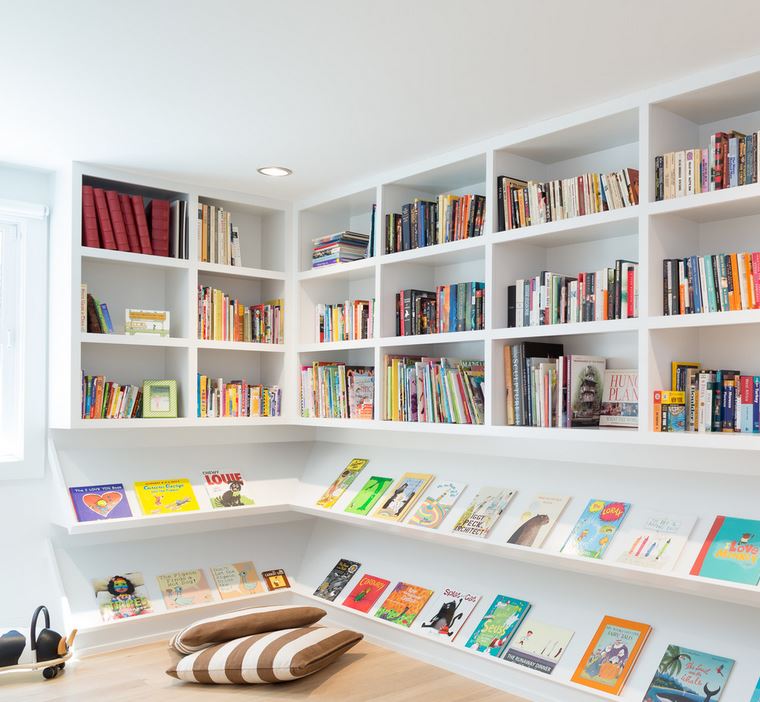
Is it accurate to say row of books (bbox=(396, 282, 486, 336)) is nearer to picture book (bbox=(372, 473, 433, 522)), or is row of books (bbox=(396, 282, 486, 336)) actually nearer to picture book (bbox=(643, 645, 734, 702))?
picture book (bbox=(372, 473, 433, 522))

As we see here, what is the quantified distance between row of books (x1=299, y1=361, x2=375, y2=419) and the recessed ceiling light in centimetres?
100

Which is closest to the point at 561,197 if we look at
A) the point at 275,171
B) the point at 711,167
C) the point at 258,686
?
the point at 711,167

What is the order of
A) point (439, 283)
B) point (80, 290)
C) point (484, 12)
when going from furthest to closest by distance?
point (439, 283), point (80, 290), point (484, 12)

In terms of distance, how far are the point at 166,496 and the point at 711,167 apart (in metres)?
2.88

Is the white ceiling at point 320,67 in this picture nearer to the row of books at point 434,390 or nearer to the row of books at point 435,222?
the row of books at point 435,222

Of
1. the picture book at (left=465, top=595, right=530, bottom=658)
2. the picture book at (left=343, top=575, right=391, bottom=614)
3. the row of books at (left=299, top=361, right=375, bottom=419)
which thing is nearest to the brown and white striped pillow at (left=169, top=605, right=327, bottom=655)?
the picture book at (left=343, top=575, right=391, bottom=614)

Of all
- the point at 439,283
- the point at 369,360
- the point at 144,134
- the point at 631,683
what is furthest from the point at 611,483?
the point at 144,134

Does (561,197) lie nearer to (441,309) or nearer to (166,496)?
(441,309)

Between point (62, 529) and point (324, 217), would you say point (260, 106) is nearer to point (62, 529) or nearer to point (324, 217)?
point (324, 217)

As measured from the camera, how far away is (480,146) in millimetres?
3312

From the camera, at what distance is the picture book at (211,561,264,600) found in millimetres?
4035

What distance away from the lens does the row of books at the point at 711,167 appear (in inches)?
99.4

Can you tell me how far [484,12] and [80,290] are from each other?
2305 millimetres

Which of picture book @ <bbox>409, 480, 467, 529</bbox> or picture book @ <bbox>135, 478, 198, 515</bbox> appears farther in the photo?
picture book @ <bbox>135, 478, 198, 515</bbox>
